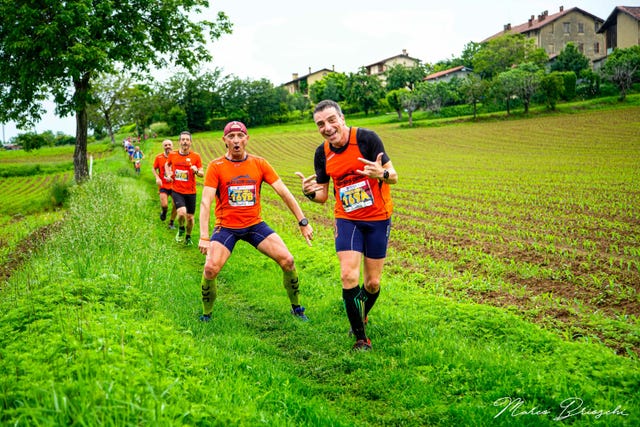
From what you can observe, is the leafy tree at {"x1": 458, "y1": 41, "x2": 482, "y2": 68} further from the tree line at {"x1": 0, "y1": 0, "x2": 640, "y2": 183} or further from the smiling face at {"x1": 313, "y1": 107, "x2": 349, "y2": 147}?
the smiling face at {"x1": 313, "y1": 107, "x2": 349, "y2": 147}

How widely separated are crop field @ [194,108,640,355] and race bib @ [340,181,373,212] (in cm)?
262

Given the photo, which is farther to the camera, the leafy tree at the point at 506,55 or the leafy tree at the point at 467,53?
the leafy tree at the point at 467,53

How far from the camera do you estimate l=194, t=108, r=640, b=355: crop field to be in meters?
6.68

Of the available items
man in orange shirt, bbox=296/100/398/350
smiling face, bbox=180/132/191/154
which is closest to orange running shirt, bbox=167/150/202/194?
smiling face, bbox=180/132/191/154

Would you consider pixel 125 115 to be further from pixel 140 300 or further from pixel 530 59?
pixel 140 300

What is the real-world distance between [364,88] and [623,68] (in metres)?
37.4

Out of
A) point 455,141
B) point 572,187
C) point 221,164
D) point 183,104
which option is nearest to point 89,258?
point 221,164

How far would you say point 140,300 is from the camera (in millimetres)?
5391

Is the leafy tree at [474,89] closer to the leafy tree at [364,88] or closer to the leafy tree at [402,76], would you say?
the leafy tree at [364,88]

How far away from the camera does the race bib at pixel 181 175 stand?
462 inches

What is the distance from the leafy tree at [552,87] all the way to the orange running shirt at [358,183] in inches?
2249

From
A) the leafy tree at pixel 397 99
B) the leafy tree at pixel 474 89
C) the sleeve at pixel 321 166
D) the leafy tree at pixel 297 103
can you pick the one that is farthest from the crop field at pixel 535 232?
the leafy tree at pixel 297 103
